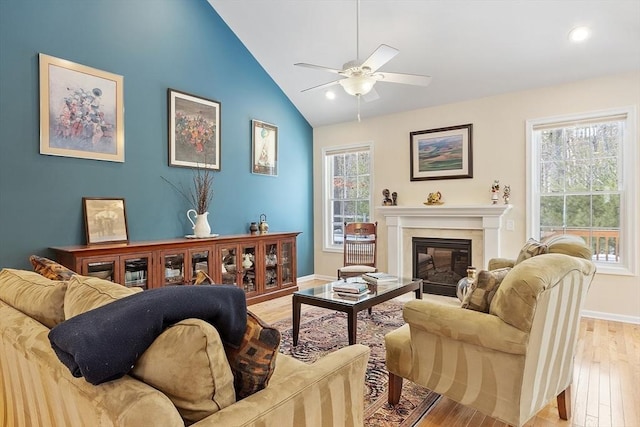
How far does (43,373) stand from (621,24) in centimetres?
481

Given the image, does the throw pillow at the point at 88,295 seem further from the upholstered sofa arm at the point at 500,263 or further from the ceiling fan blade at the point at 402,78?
the upholstered sofa arm at the point at 500,263

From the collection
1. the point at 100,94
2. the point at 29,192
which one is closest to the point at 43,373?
the point at 29,192

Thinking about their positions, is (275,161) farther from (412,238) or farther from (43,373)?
(43,373)

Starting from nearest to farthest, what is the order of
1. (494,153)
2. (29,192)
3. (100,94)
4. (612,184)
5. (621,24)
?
(29,192) → (621,24) → (100,94) → (612,184) → (494,153)

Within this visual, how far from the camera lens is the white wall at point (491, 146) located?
3.89 metres

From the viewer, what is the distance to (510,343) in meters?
1.61

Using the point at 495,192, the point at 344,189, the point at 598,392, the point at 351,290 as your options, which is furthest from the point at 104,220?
the point at 495,192

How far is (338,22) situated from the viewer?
13.6 ft

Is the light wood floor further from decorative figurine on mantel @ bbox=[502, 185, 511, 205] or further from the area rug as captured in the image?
decorative figurine on mantel @ bbox=[502, 185, 511, 205]

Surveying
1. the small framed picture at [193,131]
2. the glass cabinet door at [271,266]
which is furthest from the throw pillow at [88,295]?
the glass cabinet door at [271,266]

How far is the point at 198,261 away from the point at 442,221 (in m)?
3.16

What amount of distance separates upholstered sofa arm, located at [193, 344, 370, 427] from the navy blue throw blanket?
8.2 inches

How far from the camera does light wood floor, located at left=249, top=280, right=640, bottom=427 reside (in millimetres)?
2059

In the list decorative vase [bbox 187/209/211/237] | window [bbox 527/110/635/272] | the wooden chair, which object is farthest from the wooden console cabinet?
window [bbox 527/110/635/272]
